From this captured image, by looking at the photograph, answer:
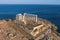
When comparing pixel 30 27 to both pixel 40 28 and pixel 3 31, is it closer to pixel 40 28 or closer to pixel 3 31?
pixel 40 28

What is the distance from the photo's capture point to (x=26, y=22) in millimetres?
33406

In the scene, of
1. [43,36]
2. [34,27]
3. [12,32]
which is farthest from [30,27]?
[12,32]

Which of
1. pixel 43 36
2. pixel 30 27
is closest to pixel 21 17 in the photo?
pixel 30 27

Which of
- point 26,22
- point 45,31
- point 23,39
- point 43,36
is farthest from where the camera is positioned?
point 26,22

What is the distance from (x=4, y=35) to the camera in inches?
993

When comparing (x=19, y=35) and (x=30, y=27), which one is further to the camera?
(x=30, y=27)

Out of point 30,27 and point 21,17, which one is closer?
point 30,27

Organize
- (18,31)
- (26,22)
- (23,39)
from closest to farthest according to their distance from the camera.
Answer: (23,39) → (18,31) → (26,22)

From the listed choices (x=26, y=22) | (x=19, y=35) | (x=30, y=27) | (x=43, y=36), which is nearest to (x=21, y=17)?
(x=26, y=22)

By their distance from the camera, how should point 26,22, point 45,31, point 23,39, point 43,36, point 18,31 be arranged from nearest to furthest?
point 23,39 < point 18,31 < point 43,36 < point 45,31 < point 26,22

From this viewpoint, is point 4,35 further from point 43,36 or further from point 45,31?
point 45,31

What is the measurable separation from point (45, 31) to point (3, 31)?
287 inches

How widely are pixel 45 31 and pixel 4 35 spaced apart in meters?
7.72

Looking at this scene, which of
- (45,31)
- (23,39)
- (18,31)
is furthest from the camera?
(45,31)
